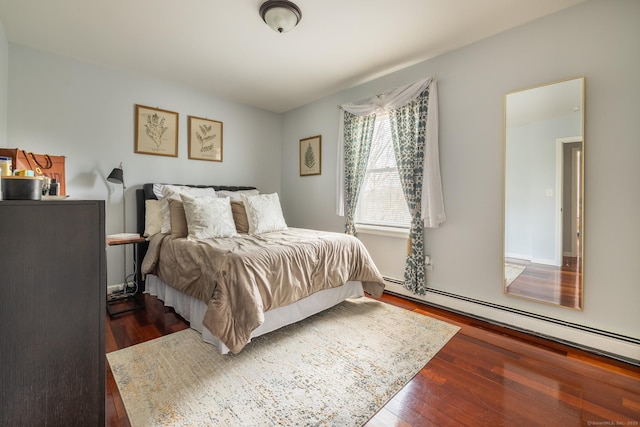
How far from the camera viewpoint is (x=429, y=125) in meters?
2.81

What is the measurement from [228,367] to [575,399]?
202 cm

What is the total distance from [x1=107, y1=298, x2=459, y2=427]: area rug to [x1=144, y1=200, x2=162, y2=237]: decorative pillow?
126cm

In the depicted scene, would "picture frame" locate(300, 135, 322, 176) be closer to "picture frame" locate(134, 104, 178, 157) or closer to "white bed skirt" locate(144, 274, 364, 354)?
"picture frame" locate(134, 104, 178, 157)

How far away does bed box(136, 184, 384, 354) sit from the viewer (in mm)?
1845

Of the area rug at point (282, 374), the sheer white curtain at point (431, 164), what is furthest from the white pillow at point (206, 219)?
the sheer white curtain at point (431, 164)

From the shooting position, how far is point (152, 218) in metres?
3.03

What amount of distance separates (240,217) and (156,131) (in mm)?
1501

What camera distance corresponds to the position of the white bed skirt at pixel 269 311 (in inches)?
83.2

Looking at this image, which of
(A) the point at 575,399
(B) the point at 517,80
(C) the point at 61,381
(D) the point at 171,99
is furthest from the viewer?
(D) the point at 171,99

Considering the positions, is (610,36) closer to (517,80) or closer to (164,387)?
(517,80)

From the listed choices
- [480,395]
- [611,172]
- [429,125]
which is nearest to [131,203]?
[429,125]

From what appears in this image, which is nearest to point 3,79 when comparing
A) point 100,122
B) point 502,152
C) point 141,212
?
point 100,122

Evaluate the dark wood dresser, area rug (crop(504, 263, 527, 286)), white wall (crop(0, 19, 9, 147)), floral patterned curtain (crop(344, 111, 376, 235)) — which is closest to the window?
floral patterned curtain (crop(344, 111, 376, 235))

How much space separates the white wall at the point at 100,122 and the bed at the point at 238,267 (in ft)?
1.08
